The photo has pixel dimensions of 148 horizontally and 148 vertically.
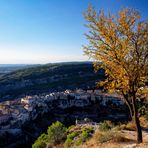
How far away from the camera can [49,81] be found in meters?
181

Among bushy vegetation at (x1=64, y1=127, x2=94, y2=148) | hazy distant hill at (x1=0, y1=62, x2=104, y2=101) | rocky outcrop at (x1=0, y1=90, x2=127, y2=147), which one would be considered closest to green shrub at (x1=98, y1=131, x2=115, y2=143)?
bushy vegetation at (x1=64, y1=127, x2=94, y2=148)

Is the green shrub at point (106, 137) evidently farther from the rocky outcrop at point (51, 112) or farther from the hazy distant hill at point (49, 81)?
the hazy distant hill at point (49, 81)

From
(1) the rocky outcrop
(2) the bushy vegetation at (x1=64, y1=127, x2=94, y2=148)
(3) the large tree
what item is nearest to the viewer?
(3) the large tree

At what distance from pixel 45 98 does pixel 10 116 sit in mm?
21475

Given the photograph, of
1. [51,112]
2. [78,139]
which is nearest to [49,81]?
[51,112]

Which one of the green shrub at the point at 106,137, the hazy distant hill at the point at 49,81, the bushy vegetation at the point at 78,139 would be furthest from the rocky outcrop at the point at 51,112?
the green shrub at the point at 106,137

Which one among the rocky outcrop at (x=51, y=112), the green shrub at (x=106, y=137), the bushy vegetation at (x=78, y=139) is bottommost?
the rocky outcrop at (x=51, y=112)

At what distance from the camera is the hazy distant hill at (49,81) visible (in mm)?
164275

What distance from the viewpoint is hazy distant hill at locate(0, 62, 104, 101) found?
539 feet

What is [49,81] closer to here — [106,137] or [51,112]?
[51,112]

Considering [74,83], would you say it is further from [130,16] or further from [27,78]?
[130,16]

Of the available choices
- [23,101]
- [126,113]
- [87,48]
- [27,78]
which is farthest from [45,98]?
[87,48]

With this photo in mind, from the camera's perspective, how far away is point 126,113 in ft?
303

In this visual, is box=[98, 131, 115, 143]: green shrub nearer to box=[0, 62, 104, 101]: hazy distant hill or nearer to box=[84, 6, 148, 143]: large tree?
box=[84, 6, 148, 143]: large tree
